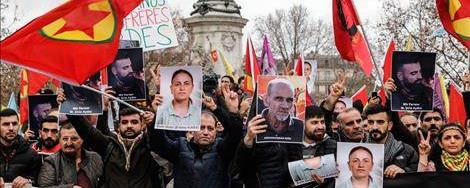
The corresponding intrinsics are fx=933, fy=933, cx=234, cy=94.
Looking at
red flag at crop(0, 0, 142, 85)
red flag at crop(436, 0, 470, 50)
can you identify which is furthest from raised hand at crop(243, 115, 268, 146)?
red flag at crop(436, 0, 470, 50)

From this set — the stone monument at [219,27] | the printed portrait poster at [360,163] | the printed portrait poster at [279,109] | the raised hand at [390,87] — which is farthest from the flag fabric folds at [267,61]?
the stone monument at [219,27]

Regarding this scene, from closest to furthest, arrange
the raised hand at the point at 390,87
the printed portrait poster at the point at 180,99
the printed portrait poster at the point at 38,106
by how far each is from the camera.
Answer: the printed portrait poster at the point at 180,99 < the raised hand at the point at 390,87 < the printed portrait poster at the point at 38,106

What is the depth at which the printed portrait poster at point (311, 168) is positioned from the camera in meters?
7.15

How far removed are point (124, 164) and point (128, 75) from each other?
940 millimetres

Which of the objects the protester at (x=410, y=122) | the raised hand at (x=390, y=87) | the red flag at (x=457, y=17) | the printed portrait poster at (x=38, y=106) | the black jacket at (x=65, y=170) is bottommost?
the black jacket at (x=65, y=170)

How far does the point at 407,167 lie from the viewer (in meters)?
7.75

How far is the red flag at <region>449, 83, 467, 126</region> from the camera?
11.1 meters

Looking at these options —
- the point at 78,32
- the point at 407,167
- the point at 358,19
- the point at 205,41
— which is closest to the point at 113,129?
the point at 78,32

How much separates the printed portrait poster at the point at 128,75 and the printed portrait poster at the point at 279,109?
5.34ft

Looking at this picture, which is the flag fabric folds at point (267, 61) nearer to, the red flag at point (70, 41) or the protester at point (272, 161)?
the red flag at point (70, 41)

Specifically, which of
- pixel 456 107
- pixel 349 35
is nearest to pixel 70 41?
pixel 349 35

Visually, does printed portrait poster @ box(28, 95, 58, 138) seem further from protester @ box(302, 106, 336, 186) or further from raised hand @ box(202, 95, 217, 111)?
protester @ box(302, 106, 336, 186)

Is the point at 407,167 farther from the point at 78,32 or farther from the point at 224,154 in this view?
the point at 78,32

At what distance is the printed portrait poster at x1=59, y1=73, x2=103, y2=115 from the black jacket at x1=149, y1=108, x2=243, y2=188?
822mm
